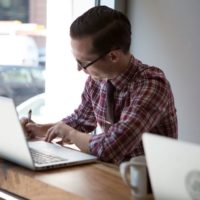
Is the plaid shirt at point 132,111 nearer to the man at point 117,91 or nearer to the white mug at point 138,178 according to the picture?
the man at point 117,91

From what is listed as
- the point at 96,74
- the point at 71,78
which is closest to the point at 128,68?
the point at 96,74

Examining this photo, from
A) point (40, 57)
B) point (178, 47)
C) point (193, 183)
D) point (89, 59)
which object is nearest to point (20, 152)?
point (89, 59)

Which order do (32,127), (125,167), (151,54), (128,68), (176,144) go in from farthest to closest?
(151,54) < (32,127) < (128,68) < (125,167) < (176,144)

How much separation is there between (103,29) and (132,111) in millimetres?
370

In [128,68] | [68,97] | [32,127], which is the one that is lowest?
[68,97]

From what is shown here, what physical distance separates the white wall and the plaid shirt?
0.84 metres

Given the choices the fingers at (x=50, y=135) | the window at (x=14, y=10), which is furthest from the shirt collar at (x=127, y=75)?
the window at (x=14, y=10)

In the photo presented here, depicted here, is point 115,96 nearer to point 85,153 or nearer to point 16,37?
point 85,153

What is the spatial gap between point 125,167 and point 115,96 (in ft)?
2.77

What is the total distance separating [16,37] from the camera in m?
3.13

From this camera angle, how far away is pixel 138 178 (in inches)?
48.1

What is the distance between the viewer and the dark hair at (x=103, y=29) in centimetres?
189

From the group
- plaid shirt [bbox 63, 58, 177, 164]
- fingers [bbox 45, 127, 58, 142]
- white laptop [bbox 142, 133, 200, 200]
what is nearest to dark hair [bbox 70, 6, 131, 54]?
plaid shirt [bbox 63, 58, 177, 164]

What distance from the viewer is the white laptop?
1.00 m
